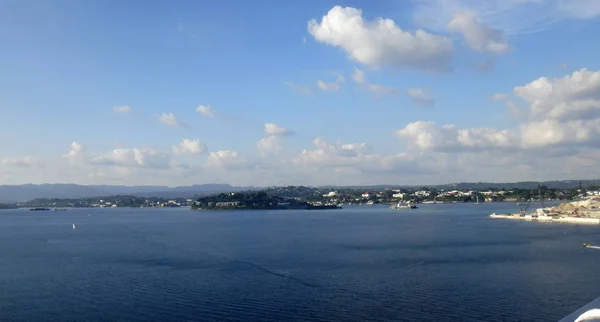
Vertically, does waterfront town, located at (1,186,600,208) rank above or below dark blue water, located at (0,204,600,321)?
above

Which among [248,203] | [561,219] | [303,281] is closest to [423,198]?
[248,203]

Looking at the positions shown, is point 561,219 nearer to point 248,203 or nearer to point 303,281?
point 303,281

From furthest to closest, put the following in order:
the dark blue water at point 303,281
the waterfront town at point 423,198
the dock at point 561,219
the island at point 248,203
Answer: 1. the waterfront town at point 423,198
2. the island at point 248,203
3. the dock at point 561,219
4. the dark blue water at point 303,281

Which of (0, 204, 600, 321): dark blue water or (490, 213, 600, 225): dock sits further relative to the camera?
(490, 213, 600, 225): dock

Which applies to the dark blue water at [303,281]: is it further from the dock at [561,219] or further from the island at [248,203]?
the island at [248,203]

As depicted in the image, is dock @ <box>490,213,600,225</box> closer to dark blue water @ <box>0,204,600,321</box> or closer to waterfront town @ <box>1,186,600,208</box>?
dark blue water @ <box>0,204,600,321</box>

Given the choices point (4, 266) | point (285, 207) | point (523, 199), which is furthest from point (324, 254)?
point (523, 199)

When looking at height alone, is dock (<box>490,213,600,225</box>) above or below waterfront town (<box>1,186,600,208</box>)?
below

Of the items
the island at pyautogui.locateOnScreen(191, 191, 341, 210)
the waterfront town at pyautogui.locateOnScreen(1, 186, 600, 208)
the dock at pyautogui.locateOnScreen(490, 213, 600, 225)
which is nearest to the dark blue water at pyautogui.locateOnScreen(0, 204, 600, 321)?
the dock at pyautogui.locateOnScreen(490, 213, 600, 225)

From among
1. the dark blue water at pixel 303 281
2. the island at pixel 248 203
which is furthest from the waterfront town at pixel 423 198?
the dark blue water at pixel 303 281

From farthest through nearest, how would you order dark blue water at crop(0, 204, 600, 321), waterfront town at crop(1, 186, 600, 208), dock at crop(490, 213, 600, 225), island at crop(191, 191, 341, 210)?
waterfront town at crop(1, 186, 600, 208)
island at crop(191, 191, 341, 210)
dock at crop(490, 213, 600, 225)
dark blue water at crop(0, 204, 600, 321)

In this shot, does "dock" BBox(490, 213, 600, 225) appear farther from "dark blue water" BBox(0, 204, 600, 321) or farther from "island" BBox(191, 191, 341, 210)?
"island" BBox(191, 191, 341, 210)

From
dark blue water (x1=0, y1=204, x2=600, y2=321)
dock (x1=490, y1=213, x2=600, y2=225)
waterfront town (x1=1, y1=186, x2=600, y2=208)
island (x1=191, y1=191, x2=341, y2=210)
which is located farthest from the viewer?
waterfront town (x1=1, y1=186, x2=600, y2=208)
